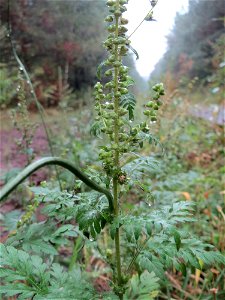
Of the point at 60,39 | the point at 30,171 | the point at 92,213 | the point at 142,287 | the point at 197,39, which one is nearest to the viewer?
the point at 30,171

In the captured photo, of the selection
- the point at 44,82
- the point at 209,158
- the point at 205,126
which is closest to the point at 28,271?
the point at 209,158

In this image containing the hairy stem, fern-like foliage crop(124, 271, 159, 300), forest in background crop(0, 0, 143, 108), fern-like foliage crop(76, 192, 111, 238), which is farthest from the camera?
forest in background crop(0, 0, 143, 108)

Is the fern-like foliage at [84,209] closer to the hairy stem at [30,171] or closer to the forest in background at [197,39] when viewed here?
the hairy stem at [30,171]

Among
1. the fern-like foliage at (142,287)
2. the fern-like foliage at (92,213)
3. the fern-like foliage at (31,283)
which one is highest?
the fern-like foliage at (92,213)

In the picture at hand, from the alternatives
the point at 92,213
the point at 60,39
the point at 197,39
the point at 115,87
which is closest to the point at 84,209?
the point at 92,213

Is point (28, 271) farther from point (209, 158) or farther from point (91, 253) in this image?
point (209, 158)

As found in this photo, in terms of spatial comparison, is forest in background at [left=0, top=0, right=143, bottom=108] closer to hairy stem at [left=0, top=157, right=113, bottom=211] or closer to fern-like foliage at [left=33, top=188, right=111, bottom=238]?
fern-like foliage at [left=33, top=188, right=111, bottom=238]

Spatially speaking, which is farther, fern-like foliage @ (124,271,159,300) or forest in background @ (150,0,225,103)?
forest in background @ (150,0,225,103)

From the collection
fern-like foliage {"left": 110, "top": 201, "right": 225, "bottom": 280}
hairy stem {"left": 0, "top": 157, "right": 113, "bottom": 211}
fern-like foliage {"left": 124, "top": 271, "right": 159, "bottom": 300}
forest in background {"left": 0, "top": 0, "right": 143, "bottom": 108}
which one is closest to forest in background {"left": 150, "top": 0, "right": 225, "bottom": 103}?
forest in background {"left": 0, "top": 0, "right": 143, "bottom": 108}

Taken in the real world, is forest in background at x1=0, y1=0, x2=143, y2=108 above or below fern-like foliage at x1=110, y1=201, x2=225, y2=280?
above

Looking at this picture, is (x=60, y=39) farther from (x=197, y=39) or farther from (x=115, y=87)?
(x=197, y=39)

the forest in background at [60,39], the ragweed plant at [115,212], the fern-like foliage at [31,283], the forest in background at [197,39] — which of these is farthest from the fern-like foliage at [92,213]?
the forest in background at [197,39]

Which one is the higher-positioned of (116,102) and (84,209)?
(116,102)

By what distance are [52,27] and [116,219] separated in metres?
8.83
